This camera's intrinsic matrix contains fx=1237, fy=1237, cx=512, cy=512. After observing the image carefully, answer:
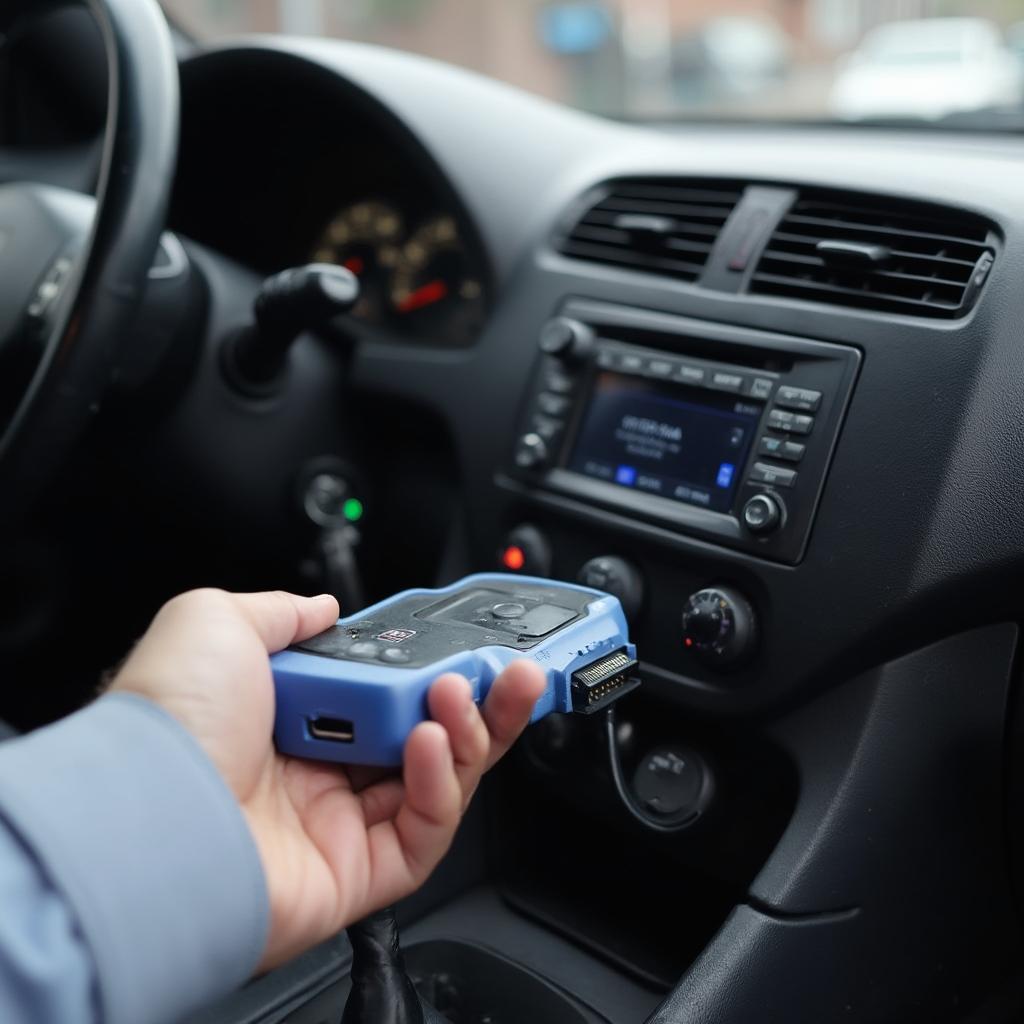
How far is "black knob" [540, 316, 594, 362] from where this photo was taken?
125 centimetres

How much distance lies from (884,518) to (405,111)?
803 mm

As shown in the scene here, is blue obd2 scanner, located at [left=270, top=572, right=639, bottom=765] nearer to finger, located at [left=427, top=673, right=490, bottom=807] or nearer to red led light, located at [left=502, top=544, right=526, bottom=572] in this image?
finger, located at [left=427, top=673, right=490, bottom=807]

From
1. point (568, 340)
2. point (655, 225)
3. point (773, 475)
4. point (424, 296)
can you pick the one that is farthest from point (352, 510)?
point (773, 475)

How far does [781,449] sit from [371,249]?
0.83 metres

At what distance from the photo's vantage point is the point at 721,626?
Answer: 42.1 inches

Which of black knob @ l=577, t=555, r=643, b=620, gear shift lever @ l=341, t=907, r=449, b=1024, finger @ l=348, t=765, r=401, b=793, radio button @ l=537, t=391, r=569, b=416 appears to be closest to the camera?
finger @ l=348, t=765, r=401, b=793

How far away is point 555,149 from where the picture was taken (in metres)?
1.51

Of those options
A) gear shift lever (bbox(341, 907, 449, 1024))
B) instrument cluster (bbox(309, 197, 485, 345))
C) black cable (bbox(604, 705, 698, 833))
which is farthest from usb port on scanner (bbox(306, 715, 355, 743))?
instrument cluster (bbox(309, 197, 485, 345))

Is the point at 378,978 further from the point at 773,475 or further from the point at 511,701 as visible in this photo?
the point at 773,475

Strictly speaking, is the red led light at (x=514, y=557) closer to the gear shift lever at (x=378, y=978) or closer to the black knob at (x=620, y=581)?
the black knob at (x=620, y=581)

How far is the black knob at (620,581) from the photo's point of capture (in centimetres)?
116

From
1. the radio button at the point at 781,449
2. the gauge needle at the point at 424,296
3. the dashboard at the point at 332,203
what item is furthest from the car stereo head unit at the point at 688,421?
the gauge needle at the point at 424,296

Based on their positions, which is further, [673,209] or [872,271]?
[673,209]

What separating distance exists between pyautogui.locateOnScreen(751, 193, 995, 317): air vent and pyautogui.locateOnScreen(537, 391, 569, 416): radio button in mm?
226
